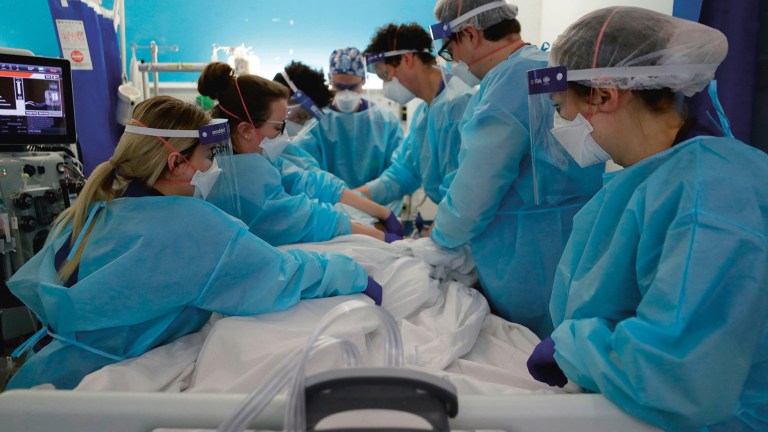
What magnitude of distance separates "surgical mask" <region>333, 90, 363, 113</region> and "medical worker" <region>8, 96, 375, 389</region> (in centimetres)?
189

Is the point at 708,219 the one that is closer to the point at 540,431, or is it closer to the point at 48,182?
the point at 540,431

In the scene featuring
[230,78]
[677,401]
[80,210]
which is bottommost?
[677,401]

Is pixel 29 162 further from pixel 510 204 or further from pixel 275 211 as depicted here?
pixel 510 204

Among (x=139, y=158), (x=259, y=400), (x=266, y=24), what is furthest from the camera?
(x=266, y=24)

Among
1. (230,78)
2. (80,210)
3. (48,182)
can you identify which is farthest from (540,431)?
(48,182)

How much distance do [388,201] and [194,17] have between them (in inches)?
105

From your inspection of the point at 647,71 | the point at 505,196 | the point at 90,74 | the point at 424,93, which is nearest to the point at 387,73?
the point at 424,93

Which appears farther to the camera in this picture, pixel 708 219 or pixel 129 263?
pixel 129 263

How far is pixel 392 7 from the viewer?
4.65m

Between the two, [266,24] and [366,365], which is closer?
[366,365]

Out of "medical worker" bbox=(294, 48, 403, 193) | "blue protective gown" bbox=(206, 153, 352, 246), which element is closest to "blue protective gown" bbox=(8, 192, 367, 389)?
"blue protective gown" bbox=(206, 153, 352, 246)

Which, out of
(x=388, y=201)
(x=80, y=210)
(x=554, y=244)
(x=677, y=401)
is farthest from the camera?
(x=388, y=201)

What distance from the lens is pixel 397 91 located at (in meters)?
2.84

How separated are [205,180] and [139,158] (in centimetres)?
19
